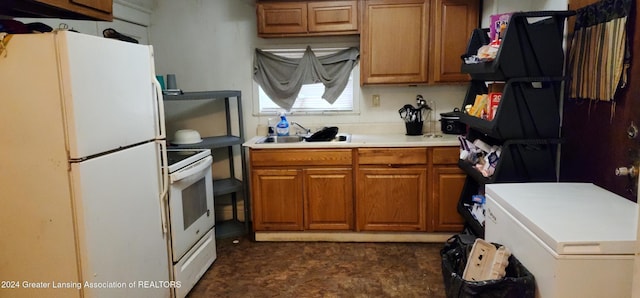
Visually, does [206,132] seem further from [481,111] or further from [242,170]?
[481,111]

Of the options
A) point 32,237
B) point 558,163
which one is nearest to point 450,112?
point 558,163

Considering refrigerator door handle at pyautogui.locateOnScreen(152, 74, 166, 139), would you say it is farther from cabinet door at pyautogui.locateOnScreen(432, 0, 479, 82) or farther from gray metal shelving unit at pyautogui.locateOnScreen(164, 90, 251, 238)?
cabinet door at pyautogui.locateOnScreen(432, 0, 479, 82)

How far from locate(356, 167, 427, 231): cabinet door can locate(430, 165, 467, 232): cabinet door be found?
0.28 feet

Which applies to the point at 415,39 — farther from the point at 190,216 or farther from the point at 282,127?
the point at 190,216

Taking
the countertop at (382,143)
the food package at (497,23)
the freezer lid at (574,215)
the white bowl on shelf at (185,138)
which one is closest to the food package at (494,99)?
the food package at (497,23)

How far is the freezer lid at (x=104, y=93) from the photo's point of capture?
1.60m

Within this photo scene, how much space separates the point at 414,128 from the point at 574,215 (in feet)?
6.73

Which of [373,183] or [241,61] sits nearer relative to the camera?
[373,183]

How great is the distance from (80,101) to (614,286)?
2060 mm

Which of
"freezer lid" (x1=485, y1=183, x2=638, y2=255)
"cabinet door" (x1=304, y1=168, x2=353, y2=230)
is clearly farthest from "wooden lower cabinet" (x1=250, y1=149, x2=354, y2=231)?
"freezer lid" (x1=485, y1=183, x2=638, y2=255)

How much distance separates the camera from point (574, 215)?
161 cm

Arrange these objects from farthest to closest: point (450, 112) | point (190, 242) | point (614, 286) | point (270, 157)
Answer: point (450, 112)
point (270, 157)
point (190, 242)
point (614, 286)

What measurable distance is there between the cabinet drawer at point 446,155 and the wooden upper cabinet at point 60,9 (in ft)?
7.93

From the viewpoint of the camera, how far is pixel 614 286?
4.50ft
